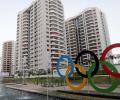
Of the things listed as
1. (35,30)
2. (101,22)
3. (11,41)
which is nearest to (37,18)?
(35,30)

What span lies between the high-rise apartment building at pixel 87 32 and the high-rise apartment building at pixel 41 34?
19762mm

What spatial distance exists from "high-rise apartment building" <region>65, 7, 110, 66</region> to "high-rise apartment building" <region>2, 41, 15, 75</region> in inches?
2409

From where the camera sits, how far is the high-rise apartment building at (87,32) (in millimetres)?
106625

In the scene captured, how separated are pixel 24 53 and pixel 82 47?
3852 centimetres

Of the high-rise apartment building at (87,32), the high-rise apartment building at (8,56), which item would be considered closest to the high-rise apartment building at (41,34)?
the high-rise apartment building at (87,32)

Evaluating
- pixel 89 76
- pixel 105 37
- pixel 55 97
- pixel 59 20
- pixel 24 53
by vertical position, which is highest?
pixel 59 20

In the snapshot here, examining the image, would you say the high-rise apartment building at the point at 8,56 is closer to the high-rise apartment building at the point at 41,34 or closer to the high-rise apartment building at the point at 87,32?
the high-rise apartment building at the point at 41,34

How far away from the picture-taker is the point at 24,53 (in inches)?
4141

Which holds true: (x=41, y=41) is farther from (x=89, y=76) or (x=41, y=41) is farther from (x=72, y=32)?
(x=89, y=76)

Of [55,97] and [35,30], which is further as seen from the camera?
[35,30]

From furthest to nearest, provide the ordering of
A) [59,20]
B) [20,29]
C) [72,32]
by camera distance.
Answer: [72,32] < [20,29] < [59,20]

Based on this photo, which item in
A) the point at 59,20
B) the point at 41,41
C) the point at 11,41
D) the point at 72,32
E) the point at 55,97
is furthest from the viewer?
the point at 11,41

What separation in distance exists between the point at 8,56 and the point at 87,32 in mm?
80480

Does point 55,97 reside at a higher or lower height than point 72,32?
lower
